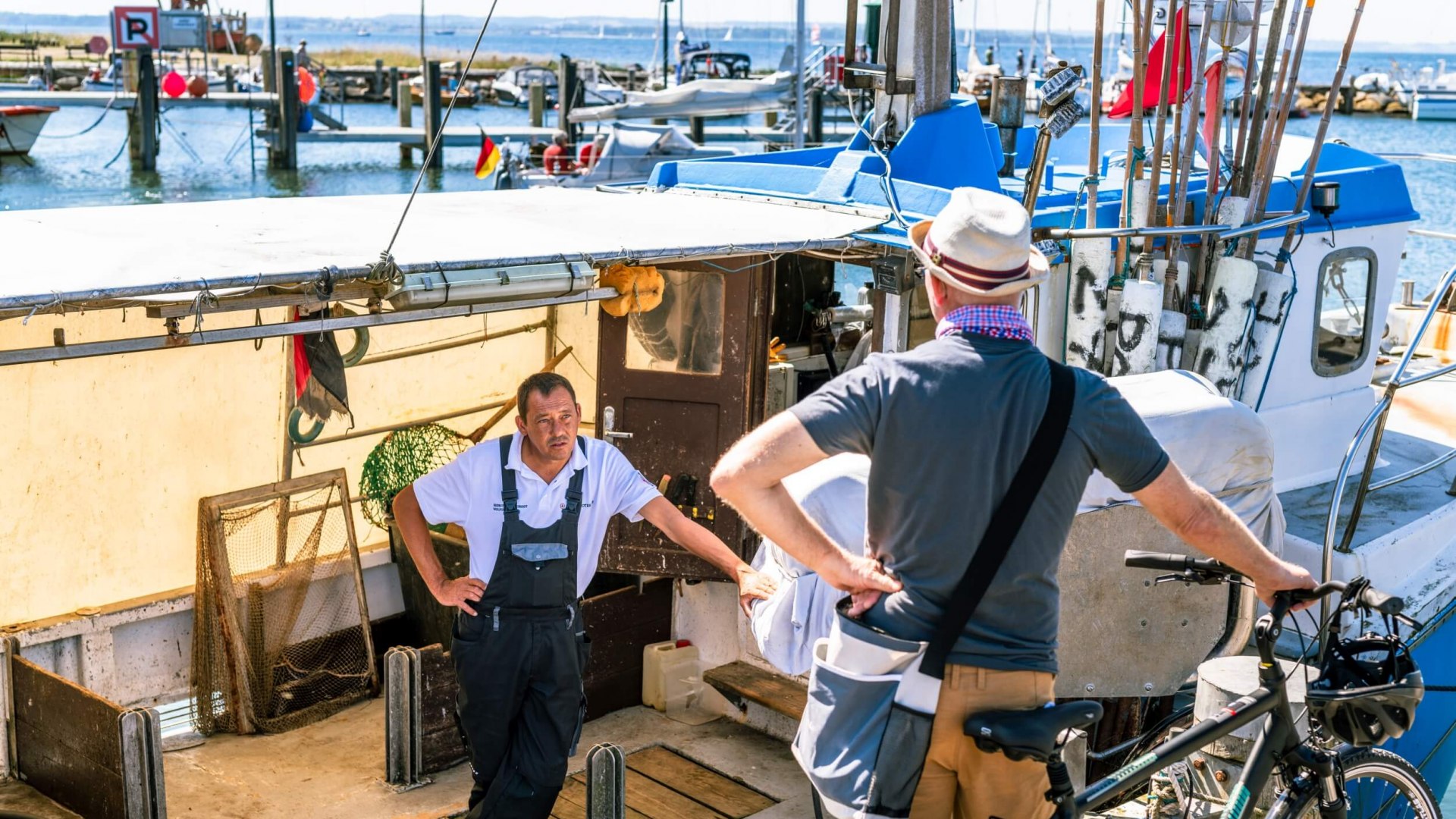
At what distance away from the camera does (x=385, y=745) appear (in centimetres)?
620

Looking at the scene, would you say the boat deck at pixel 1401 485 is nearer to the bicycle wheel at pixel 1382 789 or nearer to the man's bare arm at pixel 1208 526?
the bicycle wheel at pixel 1382 789

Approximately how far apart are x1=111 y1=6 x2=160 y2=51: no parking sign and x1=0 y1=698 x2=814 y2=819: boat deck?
1808 inches

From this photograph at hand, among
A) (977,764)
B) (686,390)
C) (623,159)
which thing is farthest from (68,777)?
(623,159)

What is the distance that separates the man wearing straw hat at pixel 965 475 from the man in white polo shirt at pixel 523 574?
174 cm

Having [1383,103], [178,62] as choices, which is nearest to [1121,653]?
[178,62]

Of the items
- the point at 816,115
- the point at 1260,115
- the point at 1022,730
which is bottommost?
the point at 1022,730

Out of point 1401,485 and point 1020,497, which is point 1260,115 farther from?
point 1020,497

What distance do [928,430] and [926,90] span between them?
4656mm

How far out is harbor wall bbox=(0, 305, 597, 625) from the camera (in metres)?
6.80

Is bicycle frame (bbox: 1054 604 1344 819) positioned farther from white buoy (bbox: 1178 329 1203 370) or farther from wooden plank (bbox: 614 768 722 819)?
white buoy (bbox: 1178 329 1203 370)

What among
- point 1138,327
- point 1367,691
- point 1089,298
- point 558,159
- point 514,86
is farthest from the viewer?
point 514,86

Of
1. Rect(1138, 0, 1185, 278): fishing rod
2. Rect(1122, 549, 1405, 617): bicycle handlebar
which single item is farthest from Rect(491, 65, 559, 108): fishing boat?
Rect(1122, 549, 1405, 617): bicycle handlebar

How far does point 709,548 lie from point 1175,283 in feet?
11.2

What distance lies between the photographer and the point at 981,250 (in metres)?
3.09
